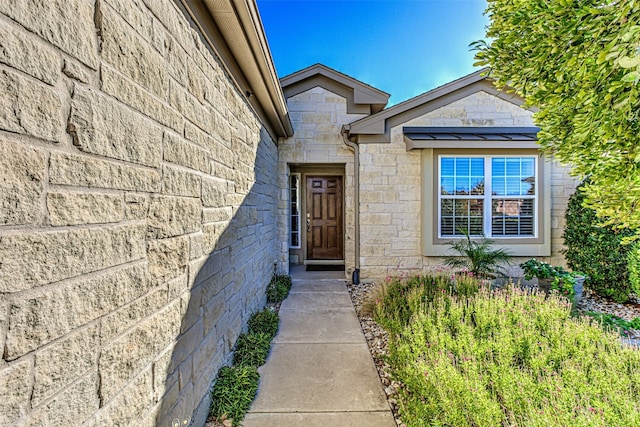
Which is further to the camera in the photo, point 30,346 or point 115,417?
point 115,417

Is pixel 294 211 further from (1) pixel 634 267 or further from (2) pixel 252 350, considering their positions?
(1) pixel 634 267

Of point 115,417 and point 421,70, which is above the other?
point 421,70

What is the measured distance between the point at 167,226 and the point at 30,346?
32.4 inches

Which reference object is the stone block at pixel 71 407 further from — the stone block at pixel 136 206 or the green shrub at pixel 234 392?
the green shrub at pixel 234 392

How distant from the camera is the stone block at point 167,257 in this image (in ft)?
4.79

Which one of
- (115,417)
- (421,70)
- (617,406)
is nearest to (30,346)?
(115,417)

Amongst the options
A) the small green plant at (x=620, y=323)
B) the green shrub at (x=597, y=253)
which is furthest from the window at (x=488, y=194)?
the small green plant at (x=620, y=323)

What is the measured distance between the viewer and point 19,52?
82 centimetres

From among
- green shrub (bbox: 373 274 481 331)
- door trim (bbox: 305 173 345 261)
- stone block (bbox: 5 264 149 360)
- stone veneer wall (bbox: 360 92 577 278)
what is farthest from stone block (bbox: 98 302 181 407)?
door trim (bbox: 305 173 345 261)

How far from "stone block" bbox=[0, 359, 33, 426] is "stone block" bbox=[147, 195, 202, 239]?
690mm

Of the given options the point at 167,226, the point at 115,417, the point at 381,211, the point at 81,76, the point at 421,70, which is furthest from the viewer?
the point at 421,70

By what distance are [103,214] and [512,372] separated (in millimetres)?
2672

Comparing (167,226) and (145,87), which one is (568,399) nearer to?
(167,226)

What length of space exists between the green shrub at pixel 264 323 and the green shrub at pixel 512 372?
1.44 metres
